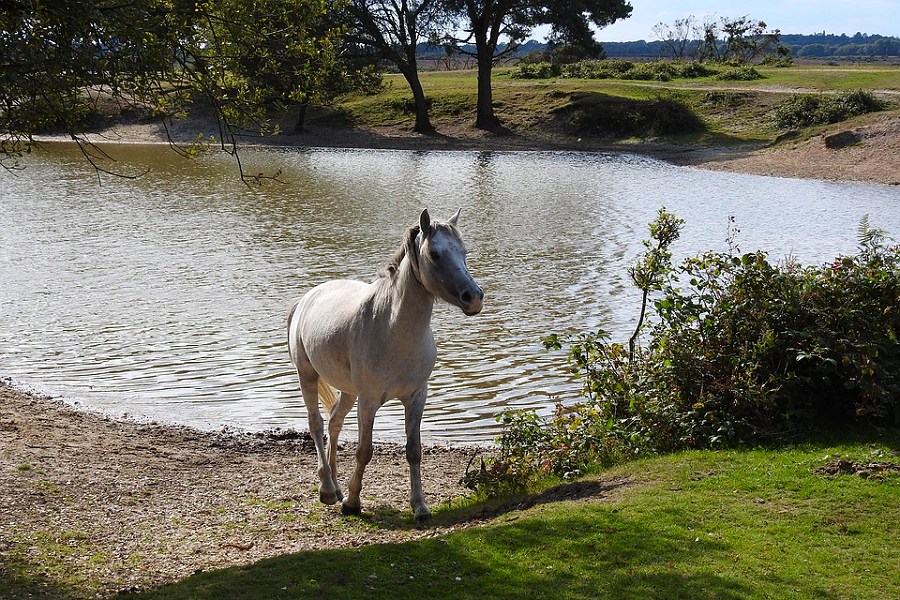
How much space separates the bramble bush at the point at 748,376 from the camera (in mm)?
8430

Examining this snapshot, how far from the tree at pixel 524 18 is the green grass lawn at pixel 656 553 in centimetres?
5036

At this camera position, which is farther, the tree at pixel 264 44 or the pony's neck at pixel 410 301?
the tree at pixel 264 44

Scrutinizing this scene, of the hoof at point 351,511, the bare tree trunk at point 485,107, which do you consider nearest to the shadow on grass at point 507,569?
the hoof at point 351,511

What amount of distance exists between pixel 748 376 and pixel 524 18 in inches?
1994

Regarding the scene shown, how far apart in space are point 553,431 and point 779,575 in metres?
3.95

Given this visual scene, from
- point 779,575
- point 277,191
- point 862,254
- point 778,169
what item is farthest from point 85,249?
point 778,169

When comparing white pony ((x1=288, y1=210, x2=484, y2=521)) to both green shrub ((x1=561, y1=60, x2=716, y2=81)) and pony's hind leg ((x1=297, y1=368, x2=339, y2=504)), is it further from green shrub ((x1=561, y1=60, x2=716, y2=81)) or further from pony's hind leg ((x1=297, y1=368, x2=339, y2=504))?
green shrub ((x1=561, y1=60, x2=716, y2=81))

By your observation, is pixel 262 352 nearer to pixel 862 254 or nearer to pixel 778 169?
pixel 862 254

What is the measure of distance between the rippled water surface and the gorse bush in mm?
9722

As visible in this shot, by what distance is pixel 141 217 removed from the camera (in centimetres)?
2733

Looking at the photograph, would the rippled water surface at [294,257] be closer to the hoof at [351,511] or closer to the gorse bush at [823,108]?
the hoof at [351,511]

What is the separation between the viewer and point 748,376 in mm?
8523

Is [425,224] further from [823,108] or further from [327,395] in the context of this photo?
[823,108]

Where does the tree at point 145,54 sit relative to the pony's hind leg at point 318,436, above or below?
above
